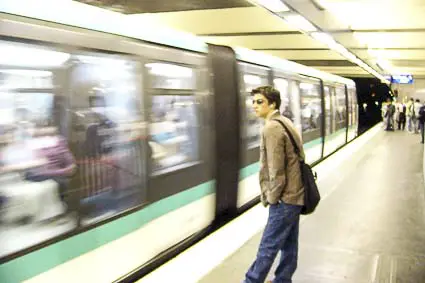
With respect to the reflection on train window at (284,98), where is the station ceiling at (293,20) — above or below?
above

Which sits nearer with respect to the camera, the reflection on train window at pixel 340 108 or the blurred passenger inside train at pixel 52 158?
the blurred passenger inside train at pixel 52 158

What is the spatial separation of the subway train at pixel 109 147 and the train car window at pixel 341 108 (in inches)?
362

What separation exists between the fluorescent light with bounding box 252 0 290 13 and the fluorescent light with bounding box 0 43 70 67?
150 inches

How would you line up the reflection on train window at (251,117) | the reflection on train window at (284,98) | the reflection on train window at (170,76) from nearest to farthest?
the reflection on train window at (170,76) < the reflection on train window at (251,117) < the reflection on train window at (284,98)

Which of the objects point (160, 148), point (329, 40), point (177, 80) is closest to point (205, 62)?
point (177, 80)

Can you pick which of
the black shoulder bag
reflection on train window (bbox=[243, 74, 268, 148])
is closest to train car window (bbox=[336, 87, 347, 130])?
reflection on train window (bbox=[243, 74, 268, 148])

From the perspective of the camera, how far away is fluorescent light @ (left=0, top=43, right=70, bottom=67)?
10.4 feet

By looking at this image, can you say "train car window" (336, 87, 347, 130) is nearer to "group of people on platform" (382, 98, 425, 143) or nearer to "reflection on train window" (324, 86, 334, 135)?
"reflection on train window" (324, 86, 334, 135)

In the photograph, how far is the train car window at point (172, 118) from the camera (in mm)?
4848

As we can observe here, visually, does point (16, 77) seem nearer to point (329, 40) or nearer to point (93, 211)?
point (93, 211)

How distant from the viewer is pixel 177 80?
534 cm

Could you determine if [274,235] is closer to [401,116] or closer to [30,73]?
[30,73]

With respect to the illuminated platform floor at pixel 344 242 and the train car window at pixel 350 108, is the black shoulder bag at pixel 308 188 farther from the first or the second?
the train car window at pixel 350 108

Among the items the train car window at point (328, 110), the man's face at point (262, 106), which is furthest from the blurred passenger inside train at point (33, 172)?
the train car window at point (328, 110)
